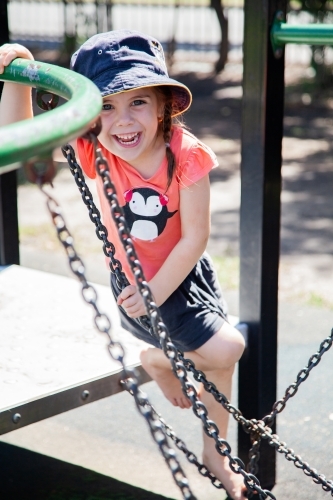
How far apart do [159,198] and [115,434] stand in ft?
3.79

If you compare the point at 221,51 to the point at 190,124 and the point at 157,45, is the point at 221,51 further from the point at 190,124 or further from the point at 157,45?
the point at 157,45

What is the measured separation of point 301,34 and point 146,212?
638 mm

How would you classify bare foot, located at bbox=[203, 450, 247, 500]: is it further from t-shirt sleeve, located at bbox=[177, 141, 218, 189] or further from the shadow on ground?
t-shirt sleeve, located at bbox=[177, 141, 218, 189]

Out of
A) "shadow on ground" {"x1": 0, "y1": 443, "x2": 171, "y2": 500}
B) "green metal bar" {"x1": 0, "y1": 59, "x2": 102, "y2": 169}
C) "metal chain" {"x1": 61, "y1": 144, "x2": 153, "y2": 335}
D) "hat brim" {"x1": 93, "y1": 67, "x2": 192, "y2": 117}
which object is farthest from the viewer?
"shadow on ground" {"x1": 0, "y1": 443, "x2": 171, "y2": 500}

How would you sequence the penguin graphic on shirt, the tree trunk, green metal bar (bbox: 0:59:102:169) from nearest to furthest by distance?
green metal bar (bbox: 0:59:102:169)
the penguin graphic on shirt
the tree trunk

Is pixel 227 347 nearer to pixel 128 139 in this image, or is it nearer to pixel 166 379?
pixel 166 379

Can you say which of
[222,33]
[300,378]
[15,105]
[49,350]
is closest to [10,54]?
[15,105]

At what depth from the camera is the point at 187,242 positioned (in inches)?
84.4

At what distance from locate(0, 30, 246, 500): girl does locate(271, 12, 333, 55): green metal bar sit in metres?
0.31

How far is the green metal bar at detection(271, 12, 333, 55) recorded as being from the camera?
2205 millimetres

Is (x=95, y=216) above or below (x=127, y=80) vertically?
below

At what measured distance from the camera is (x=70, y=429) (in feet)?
9.95

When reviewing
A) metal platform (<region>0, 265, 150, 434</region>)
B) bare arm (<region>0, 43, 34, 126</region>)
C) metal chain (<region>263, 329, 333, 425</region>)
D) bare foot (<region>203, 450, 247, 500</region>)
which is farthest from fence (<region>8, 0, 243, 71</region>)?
metal chain (<region>263, 329, 333, 425</region>)

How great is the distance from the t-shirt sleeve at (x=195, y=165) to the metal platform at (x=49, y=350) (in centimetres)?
67
